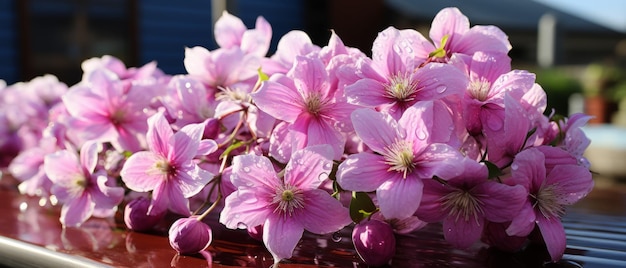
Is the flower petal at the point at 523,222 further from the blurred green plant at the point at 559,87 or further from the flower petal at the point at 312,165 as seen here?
the blurred green plant at the point at 559,87

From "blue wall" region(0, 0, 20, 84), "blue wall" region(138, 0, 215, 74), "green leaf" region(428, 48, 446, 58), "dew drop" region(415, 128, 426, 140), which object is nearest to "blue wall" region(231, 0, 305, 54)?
"blue wall" region(138, 0, 215, 74)

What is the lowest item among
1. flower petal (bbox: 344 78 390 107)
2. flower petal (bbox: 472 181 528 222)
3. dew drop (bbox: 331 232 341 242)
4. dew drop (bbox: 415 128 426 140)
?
dew drop (bbox: 331 232 341 242)

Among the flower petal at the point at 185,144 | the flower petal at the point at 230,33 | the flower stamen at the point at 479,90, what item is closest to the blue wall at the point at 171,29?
the flower petal at the point at 230,33

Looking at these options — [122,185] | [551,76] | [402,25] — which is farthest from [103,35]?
[551,76]

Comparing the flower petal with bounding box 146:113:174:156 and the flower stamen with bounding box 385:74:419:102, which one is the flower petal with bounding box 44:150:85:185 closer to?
the flower petal with bounding box 146:113:174:156

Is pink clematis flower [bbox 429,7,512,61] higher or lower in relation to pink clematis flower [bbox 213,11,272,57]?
higher

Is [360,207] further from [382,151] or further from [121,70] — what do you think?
[121,70]

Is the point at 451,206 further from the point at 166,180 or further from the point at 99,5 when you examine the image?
the point at 99,5

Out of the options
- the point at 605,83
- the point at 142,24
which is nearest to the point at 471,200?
the point at 142,24
